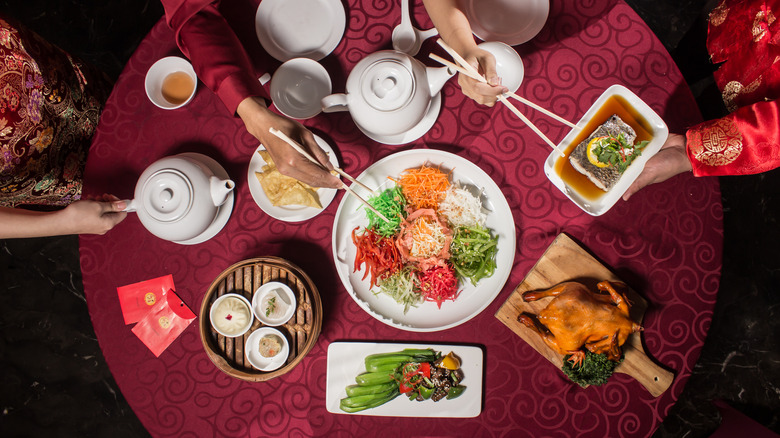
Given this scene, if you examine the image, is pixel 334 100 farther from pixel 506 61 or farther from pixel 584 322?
pixel 584 322

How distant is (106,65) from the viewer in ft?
11.0

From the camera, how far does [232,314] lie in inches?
72.6

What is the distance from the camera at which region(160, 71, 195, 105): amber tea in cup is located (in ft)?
6.57

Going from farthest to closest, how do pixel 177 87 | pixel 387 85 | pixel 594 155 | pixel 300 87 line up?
pixel 177 87 < pixel 300 87 < pixel 594 155 < pixel 387 85

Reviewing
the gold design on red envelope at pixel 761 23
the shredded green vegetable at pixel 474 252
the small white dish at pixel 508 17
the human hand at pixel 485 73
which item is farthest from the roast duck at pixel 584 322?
the gold design on red envelope at pixel 761 23

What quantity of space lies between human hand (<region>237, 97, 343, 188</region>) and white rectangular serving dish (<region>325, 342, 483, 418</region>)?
76 cm

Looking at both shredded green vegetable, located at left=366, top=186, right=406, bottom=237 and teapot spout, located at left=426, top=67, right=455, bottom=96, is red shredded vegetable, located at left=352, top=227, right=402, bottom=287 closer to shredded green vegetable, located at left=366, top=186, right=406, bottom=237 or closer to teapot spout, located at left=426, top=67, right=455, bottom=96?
shredded green vegetable, located at left=366, top=186, right=406, bottom=237

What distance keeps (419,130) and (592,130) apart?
72 centimetres

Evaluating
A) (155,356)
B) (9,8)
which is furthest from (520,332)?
(9,8)

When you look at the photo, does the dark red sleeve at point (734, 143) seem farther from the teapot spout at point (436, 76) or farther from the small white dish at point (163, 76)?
the small white dish at point (163, 76)

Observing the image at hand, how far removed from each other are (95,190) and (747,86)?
9.70ft

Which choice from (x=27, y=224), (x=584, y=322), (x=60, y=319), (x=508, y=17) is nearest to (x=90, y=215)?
(x=27, y=224)

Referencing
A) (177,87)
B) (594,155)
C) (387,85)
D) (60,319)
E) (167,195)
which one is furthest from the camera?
(60,319)

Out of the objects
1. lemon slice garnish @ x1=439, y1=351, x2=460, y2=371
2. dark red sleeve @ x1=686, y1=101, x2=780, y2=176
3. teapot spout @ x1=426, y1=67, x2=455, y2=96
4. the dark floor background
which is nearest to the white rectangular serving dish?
lemon slice garnish @ x1=439, y1=351, x2=460, y2=371
